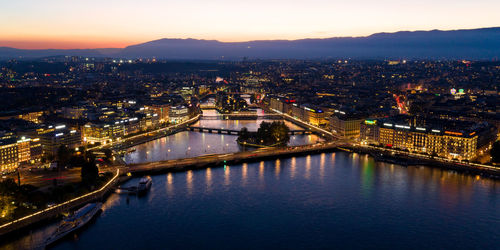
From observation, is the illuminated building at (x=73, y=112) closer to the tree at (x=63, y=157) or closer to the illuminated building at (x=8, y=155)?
the tree at (x=63, y=157)

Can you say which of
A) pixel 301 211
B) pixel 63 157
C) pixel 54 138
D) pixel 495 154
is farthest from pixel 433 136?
pixel 54 138

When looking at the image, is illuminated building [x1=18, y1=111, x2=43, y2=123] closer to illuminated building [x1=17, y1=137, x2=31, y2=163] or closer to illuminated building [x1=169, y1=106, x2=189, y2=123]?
illuminated building [x1=169, y1=106, x2=189, y2=123]

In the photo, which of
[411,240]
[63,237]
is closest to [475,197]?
[411,240]

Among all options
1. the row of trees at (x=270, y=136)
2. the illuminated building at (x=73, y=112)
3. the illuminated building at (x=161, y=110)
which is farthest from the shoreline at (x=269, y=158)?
the illuminated building at (x=73, y=112)

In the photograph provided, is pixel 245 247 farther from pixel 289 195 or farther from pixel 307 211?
pixel 289 195

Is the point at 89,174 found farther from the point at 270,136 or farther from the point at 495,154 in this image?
the point at 495,154

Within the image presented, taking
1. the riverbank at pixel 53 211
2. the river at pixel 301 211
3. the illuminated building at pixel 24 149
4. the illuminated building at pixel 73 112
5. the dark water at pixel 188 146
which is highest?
the illuminated building at pixel 73 112

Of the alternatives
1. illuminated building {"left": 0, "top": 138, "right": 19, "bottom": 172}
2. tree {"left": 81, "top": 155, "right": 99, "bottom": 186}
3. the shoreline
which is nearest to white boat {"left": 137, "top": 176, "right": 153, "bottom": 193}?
the shoreline
